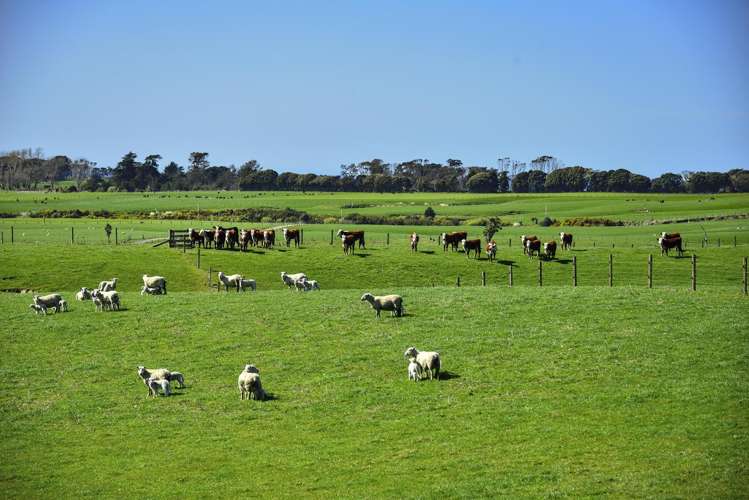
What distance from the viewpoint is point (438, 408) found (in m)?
23.1

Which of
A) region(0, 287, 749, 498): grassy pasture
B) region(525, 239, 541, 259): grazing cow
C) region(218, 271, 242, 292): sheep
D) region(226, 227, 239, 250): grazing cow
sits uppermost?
region(226, 227, 239, 250): grazing cow

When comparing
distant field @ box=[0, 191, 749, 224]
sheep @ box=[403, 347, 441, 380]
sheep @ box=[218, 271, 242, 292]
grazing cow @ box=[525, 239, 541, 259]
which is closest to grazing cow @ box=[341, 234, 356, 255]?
grazing cow @ box=[525, 239, 541, 259]

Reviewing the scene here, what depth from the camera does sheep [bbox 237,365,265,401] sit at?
24297 mm

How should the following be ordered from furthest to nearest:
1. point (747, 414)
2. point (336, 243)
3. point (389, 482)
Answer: point (336, 243) < point (747, 414) < point (389, 482)

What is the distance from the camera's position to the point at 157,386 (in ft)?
82.9

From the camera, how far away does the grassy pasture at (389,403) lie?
1875cm

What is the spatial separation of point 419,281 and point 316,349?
24.6 metres

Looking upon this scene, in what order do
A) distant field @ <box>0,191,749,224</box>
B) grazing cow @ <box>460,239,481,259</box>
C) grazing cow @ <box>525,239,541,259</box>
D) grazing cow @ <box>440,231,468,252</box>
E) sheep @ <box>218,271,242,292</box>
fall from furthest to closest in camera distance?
1. distant field @ <box>0,191,749,224</box>
2. grazing cow @ <box>440,231,468,252</box>
3. grazing cow @ <box>460,239,481,259</box>
4. grazing cow @ <box>525,239,541,259</box>
5. sheep @ <box>218,271,242,292</box>

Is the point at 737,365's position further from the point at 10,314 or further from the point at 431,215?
the point at 431,215

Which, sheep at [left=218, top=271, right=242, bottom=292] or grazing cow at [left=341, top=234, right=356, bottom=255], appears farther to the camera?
grazing cow at [left=341, top=234, right=356, bottom=255]

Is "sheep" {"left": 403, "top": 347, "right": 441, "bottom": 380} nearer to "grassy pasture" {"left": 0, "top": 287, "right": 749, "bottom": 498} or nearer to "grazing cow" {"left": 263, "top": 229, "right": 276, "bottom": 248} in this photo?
"grassy pasture" {"left": 0, "top": 287, "right": 749, "bottom": 498}

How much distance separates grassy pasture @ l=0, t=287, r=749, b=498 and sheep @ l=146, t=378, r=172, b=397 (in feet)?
1.07

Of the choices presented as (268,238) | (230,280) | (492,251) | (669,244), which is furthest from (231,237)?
(669,244)

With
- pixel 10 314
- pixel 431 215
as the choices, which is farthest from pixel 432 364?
pixel 431 215
